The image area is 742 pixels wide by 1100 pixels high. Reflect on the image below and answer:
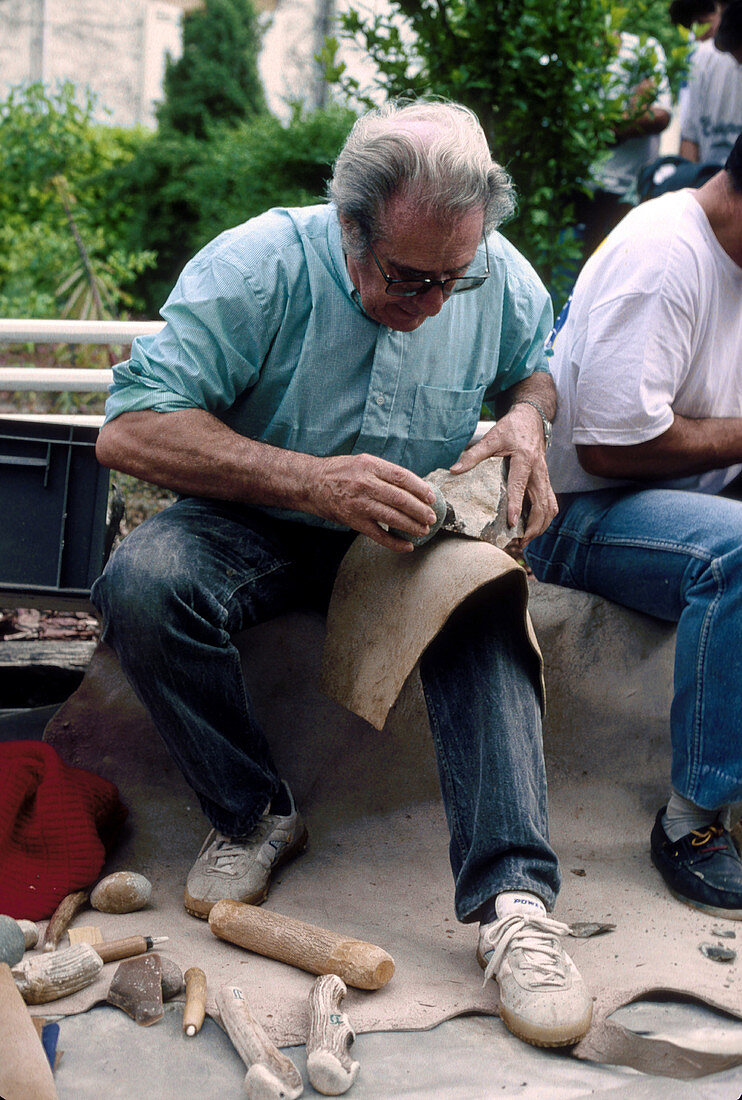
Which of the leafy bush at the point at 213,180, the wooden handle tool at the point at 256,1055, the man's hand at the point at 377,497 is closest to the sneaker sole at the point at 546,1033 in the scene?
the wooden handle tool at the point at 256,1055

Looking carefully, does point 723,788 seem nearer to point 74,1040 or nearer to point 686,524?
point 686,524

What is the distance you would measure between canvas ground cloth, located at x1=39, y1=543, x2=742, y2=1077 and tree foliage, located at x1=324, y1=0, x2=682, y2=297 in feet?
5.29

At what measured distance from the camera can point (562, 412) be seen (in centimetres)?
231

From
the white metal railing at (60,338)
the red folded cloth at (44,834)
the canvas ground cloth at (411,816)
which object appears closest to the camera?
the canvas ground cloth at (411,816)

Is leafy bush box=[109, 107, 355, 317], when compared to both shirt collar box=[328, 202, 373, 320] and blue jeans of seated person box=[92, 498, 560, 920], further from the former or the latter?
blue jeans of seated person box=[92, 498, 560, 920]

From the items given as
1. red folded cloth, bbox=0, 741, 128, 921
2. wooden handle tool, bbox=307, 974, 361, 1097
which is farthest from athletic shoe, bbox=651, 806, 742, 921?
red folded cloth, bbox=0, 741, 128, 921

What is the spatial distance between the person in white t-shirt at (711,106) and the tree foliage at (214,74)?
592cm

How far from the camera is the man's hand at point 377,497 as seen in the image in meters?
1.70

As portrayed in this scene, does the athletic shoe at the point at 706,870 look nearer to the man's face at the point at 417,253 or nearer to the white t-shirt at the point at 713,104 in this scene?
the man's face at the point at 417,253

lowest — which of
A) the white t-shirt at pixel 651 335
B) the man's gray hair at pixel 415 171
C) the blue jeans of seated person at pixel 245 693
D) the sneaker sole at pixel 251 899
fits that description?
the sneaker sole at pixel 251 899

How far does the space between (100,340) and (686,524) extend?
167 cm

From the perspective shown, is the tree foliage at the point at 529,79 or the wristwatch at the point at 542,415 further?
the tree foliage at the point at 529,79

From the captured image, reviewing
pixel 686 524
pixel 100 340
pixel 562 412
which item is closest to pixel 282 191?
pixel 100 340

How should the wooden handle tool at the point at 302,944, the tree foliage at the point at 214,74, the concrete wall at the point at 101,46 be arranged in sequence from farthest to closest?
the concrete wall at the point at 101,46 → the tree foliage at the point at 214,74 → the wooden handle tool at the point at 302,944
